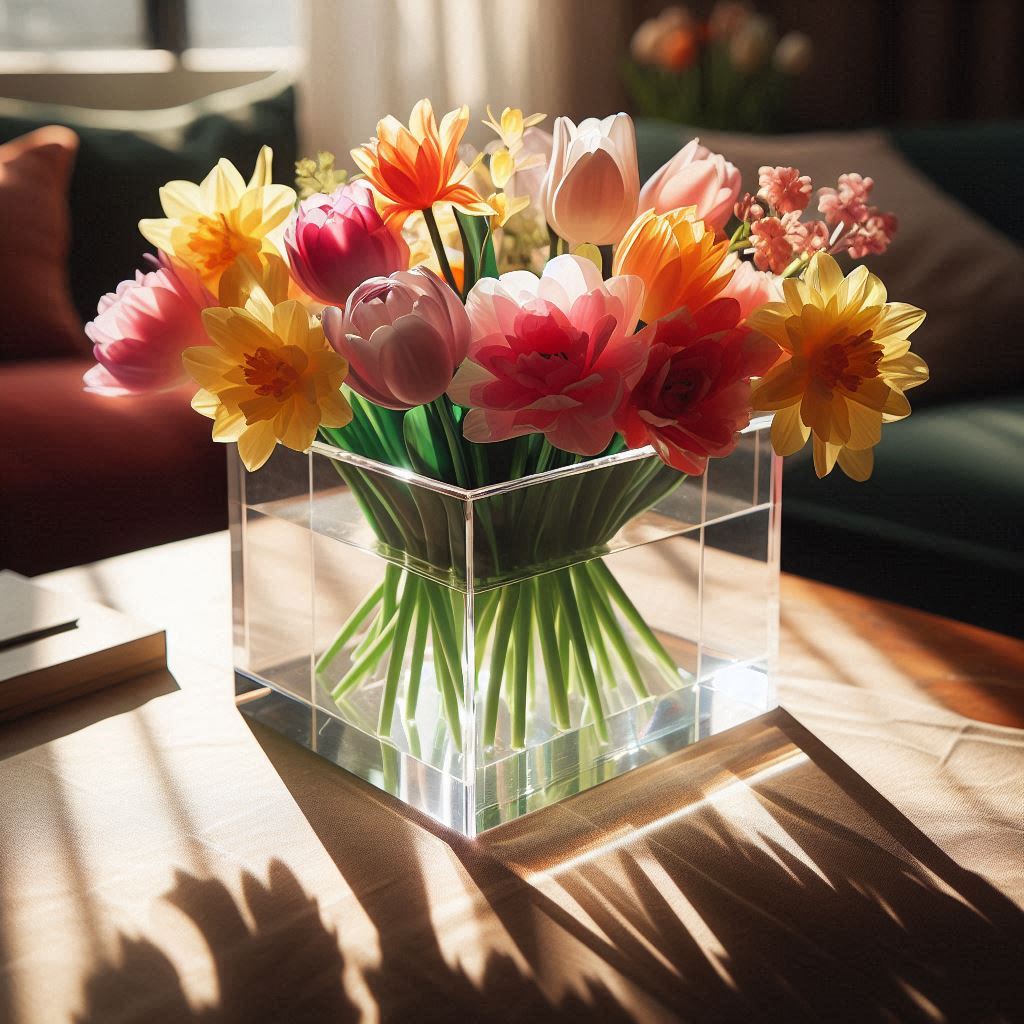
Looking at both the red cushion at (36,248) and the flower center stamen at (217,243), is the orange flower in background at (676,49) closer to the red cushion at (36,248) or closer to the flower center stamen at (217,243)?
the red cushion at (36,248)

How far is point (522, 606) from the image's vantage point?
73 centimetres

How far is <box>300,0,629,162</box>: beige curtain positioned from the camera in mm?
3311

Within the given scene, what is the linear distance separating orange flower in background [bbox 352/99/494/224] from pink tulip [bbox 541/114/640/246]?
4cm

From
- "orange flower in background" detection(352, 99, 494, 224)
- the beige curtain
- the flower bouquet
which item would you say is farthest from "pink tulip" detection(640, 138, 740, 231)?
the beige curtain

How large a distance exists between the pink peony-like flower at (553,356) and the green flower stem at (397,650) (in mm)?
158

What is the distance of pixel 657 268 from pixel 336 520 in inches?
10.4

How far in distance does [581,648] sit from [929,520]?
3.73ft

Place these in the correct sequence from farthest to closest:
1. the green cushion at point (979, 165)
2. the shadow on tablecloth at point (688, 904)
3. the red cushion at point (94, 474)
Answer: the green cushion at point (979, 165) < the red cushion at point (94, 474) < the shadow on tablecloth at point (688, 904)

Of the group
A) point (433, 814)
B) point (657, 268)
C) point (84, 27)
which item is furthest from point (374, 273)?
point (84, 27)

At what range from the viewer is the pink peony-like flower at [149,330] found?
2.38 ft

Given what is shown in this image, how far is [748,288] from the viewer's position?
69 cm

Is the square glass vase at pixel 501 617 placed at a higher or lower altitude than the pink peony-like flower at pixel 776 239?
lower

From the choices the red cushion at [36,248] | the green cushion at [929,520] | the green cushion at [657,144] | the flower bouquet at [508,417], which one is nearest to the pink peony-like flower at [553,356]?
the flower bouquet at [508,417]

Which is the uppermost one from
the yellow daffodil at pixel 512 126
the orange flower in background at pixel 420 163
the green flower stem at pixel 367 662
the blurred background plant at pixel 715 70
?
the blurred background plant at pixel 715 70
